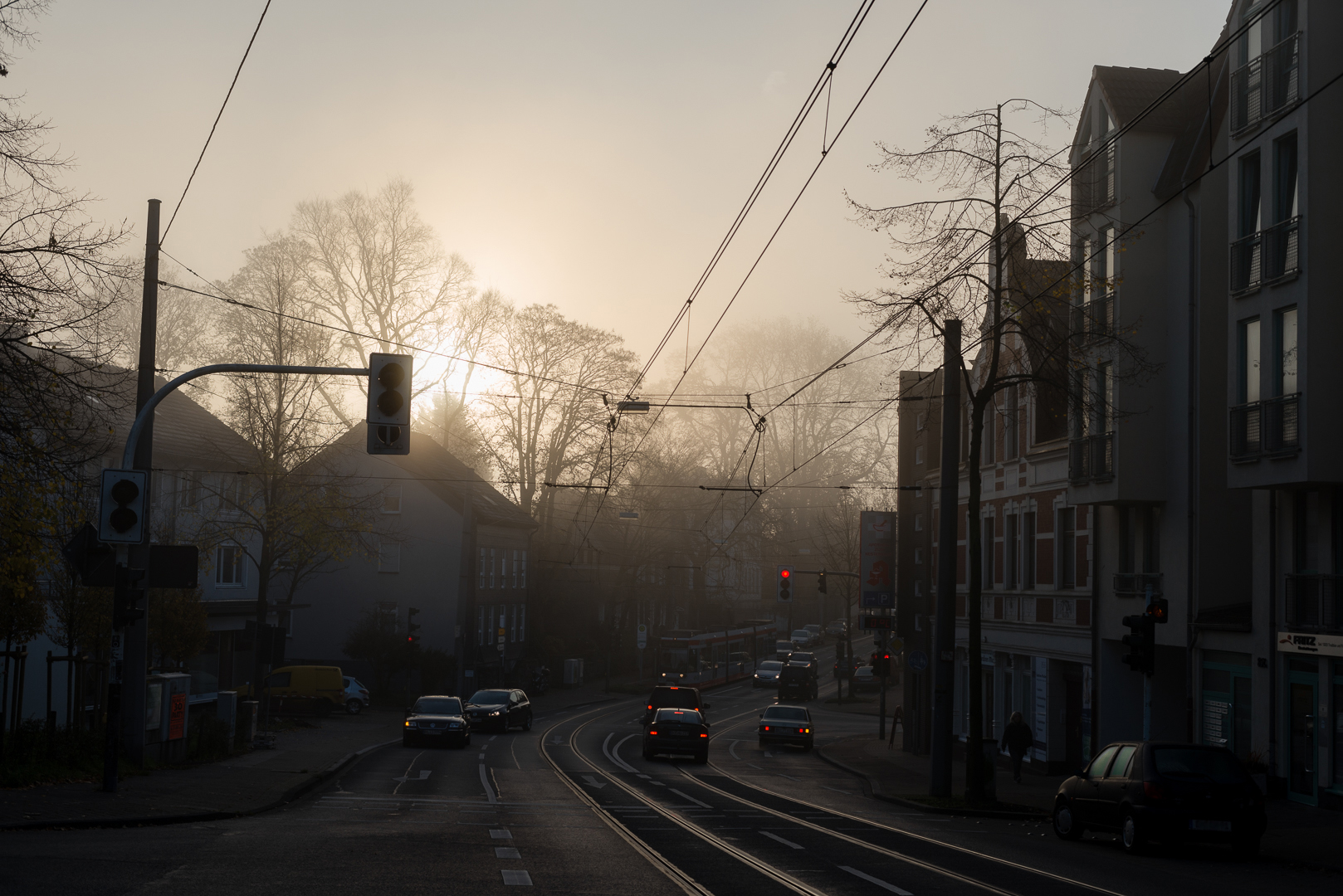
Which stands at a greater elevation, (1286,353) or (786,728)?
(1286,353)

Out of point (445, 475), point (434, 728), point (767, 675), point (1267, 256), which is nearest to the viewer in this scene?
point (1267, 256)

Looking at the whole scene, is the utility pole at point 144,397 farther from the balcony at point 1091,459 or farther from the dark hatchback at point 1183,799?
the balcony at point 1091,459

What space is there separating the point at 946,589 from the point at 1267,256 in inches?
315

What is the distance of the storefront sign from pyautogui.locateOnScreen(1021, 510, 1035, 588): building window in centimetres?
1110

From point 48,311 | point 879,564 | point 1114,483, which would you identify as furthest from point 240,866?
point 879,564

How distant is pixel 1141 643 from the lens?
65.7 feet

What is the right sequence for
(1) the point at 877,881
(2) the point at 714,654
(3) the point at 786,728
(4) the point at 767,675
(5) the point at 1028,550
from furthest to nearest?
(4) the point at 767,675 < (2) the point at 714,654 < (3) the point at 786,728 < (5) the point at 1028,550 < (1) the point at 877,881

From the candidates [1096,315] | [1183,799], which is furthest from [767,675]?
[1183,799]

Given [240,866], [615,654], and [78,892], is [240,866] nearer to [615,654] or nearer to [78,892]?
[78,892]

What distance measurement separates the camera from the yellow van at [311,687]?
4803 centimetres

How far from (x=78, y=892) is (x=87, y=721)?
21889 mm

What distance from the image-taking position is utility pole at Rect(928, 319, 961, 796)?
23.0 metres

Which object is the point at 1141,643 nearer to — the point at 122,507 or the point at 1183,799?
the point at 1183,799

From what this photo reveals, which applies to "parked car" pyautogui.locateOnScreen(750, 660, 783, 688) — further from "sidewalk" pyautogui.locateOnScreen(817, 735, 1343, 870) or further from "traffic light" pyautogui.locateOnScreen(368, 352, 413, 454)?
"traffic light" pyautogui.locateOnScreen(368, 352, 413, 454)
